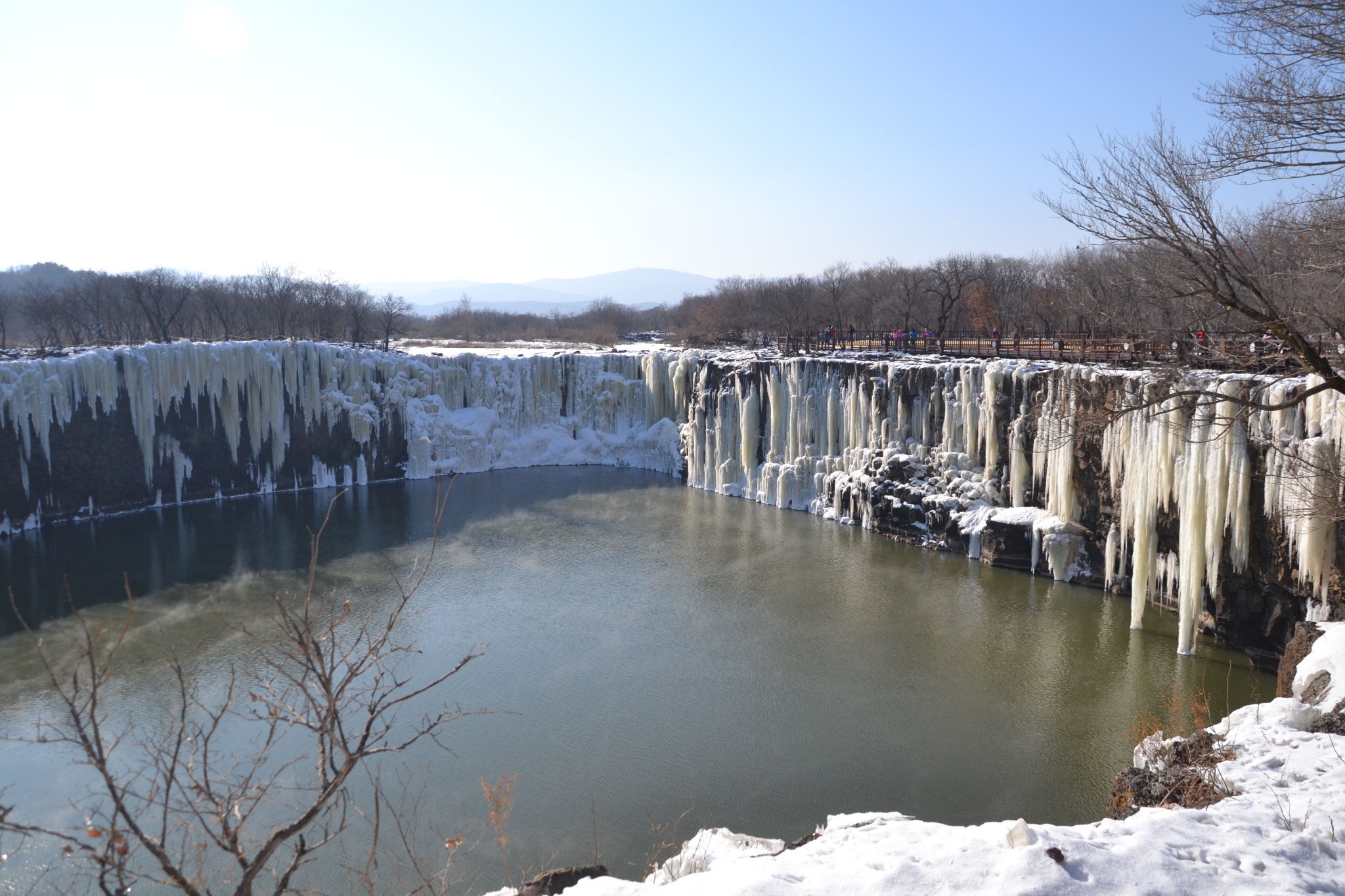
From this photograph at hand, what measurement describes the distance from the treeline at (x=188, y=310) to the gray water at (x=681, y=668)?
20.2 metres

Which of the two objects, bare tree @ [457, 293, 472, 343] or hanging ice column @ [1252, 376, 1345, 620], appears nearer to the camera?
hanging ice column @ [1252, 376, 1345, 620]

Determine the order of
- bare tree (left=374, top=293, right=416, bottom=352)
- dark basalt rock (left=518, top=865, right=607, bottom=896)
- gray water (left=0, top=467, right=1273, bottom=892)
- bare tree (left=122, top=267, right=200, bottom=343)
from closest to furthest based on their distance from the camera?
dark basalt rock (left=518, top=865, right=607, bottom=896) < gray water (left=0, top=467, right=1273, bottom=892) < bare tree (left=122, top=267, right=200, bottom=343) < bare tree (left=374, top=293, right=416, bottom=352)

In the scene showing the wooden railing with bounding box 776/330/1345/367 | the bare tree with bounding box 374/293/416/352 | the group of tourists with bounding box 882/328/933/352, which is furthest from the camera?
the bare tree with bounding box 374/293/416/352

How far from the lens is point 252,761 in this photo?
10070 mm

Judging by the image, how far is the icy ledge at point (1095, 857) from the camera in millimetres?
4828

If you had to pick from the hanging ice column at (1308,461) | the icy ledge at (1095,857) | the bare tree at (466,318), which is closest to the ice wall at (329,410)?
the hanging ice column at (1308,461)

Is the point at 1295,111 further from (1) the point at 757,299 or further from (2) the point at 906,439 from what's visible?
(1) the point at 757,299

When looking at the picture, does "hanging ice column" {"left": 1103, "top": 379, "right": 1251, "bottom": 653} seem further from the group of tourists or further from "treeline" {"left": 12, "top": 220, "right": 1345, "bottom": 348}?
the group of tourists

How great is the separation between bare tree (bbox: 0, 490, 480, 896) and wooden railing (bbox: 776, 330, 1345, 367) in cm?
637

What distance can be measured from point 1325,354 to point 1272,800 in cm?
496

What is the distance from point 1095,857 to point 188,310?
52.2 m

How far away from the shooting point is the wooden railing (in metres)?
7.09

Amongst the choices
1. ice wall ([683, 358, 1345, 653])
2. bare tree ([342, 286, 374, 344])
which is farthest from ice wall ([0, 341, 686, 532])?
bare tree ([342, 286, 374, 344])

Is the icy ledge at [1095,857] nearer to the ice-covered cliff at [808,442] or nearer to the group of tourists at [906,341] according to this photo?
the ice-covered cliff at [808,442]
